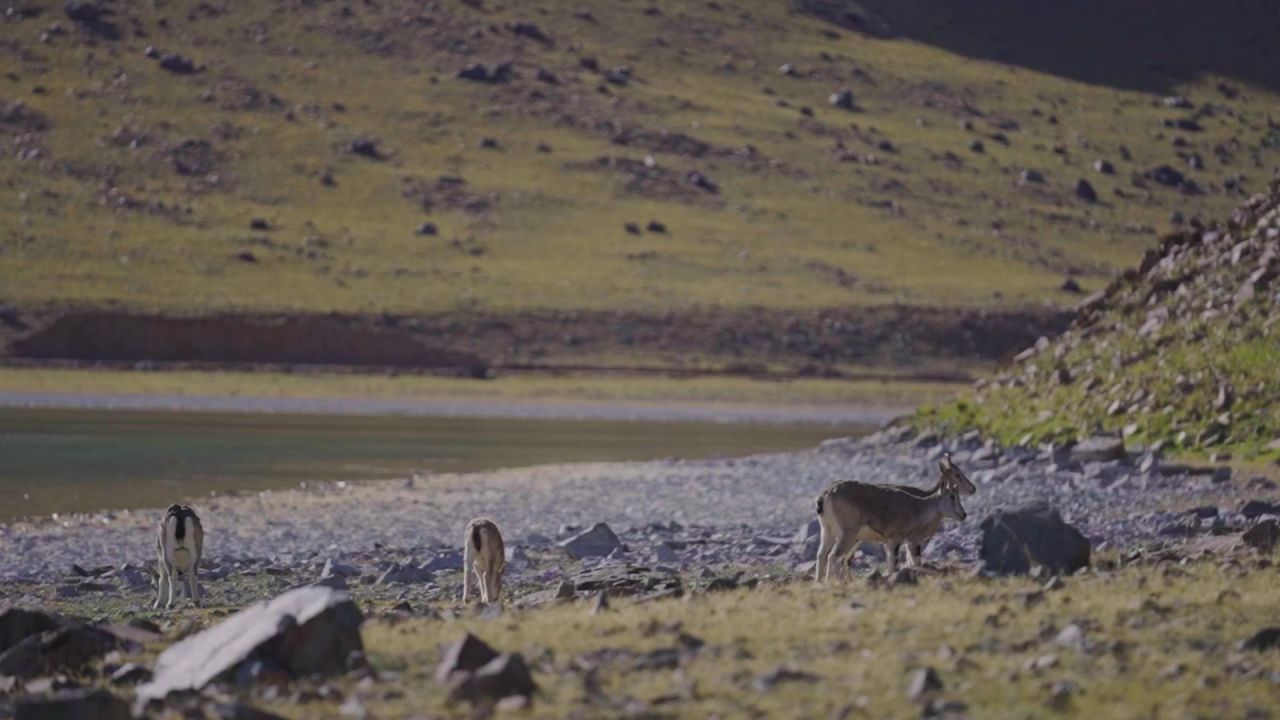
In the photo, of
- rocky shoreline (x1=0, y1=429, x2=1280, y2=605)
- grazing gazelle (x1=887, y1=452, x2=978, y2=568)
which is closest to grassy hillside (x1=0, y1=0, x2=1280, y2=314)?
rocky shoreline (x1=0, y1=429, x2=1280, y2=605)

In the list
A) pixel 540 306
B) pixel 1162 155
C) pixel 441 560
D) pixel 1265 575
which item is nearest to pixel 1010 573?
pixel 1265 575

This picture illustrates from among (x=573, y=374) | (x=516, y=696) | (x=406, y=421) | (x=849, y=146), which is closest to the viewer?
(x=516, y=696)

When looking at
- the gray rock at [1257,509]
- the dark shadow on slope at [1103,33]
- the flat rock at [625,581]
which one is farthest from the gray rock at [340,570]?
the dark shadow on slope at [1103,33]

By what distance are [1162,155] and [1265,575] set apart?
356 ft

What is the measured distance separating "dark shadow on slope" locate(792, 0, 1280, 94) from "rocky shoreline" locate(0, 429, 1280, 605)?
104 meters

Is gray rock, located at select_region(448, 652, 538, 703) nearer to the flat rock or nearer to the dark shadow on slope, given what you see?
the flat rock

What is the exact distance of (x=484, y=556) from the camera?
58.8 ft

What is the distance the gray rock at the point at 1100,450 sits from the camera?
104 ft

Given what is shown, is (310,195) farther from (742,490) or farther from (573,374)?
(742,490)

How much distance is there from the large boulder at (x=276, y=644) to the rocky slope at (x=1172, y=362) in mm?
21379

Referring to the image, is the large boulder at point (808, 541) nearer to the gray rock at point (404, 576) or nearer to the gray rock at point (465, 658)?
the gray rock at point (404, 576)

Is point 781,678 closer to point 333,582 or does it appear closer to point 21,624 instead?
point 21,624

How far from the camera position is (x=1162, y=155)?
392 feet

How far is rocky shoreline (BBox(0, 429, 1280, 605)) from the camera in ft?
70.0
